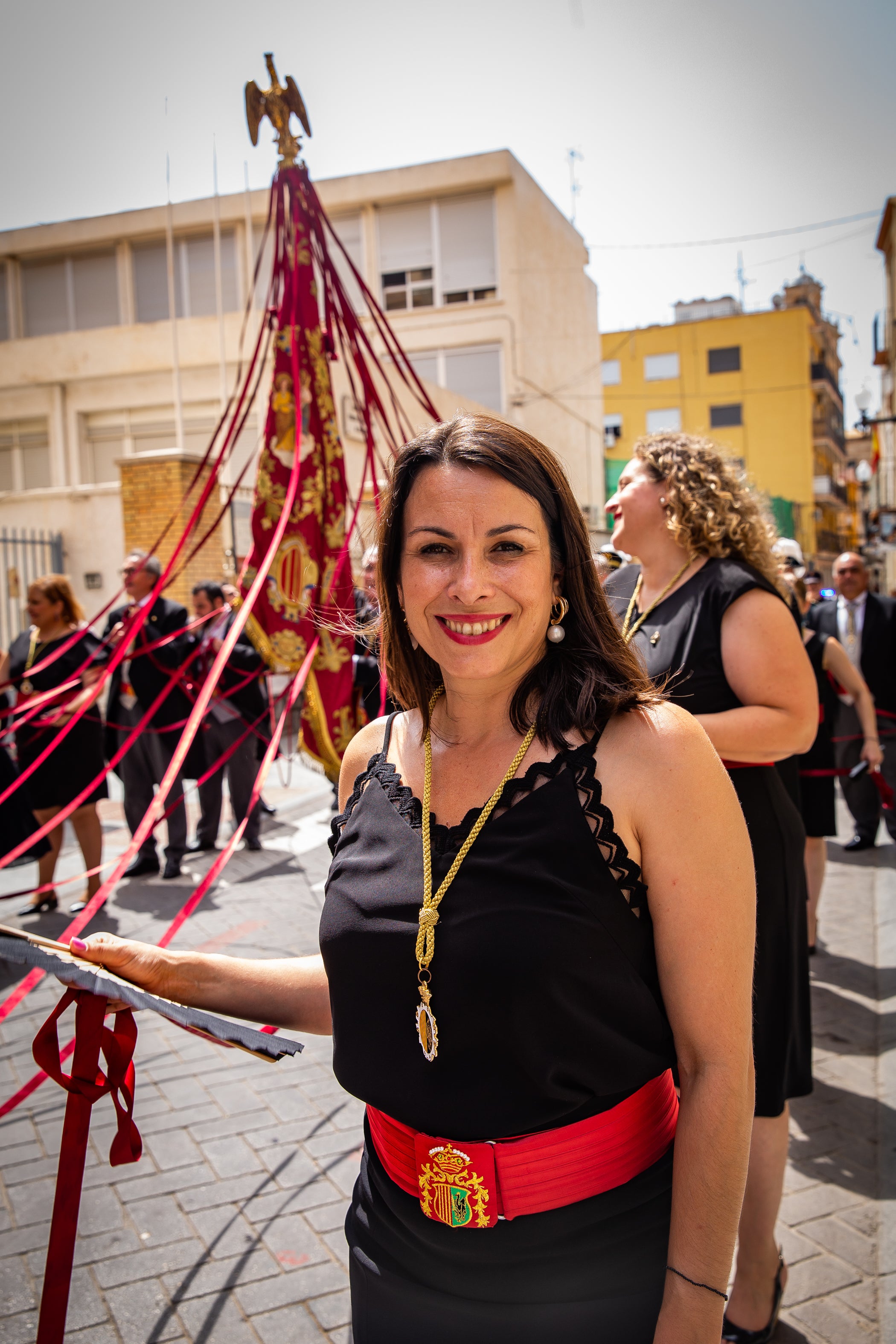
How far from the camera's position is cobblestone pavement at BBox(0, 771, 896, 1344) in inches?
97.5

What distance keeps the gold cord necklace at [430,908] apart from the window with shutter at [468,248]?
2021cm

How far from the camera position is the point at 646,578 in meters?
2.54

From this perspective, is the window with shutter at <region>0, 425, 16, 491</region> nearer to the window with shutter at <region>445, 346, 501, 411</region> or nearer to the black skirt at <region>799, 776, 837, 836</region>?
the window with shutter at <region>445, 346, 501, 411</region>

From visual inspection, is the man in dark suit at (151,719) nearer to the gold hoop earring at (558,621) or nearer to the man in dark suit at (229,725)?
the man in dark suit at (229,725)

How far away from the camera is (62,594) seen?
5.99 m

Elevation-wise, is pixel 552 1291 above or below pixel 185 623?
below

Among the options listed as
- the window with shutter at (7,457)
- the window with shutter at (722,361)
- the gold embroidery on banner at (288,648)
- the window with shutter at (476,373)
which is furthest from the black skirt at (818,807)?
the window with shutter at (722,361)

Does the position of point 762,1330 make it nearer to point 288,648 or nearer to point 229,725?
point 288,648

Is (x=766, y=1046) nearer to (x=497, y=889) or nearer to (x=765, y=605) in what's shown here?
(x=765, y=605)

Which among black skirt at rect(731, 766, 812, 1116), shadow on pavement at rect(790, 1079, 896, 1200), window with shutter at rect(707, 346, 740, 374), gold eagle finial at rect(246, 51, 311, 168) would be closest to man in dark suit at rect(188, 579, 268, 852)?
gold eagle finial at rect(246, 51, 311, 168)

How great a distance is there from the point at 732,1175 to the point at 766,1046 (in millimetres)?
1074

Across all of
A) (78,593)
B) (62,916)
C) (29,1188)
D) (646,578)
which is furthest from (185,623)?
(78,593)

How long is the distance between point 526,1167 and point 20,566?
1326cm

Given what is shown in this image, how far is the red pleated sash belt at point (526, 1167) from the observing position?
1.24 meters
